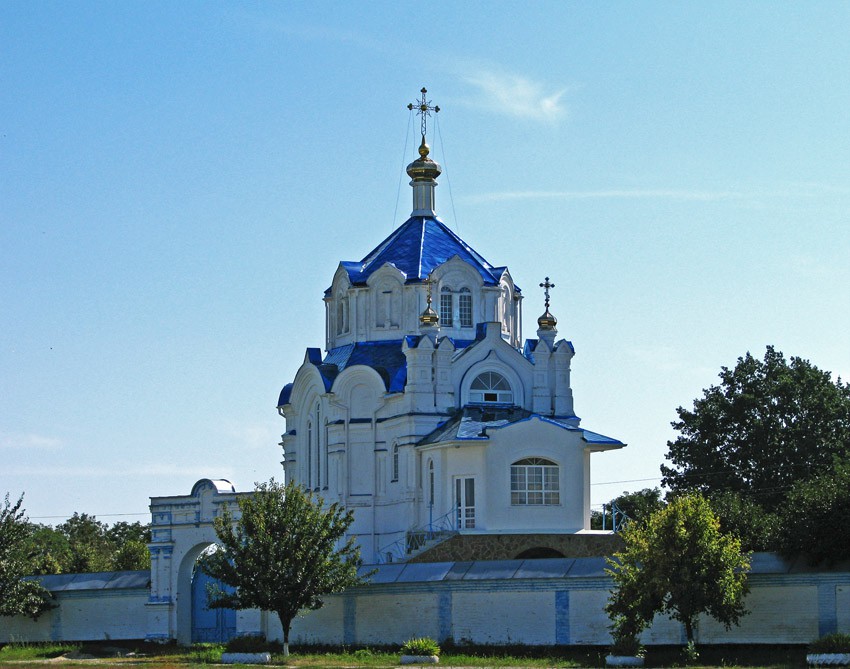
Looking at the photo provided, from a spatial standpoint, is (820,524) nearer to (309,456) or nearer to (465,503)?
(465,503)

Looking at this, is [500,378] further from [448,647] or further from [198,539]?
[448,647]

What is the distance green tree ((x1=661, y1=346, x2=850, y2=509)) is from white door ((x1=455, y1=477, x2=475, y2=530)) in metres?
15.3

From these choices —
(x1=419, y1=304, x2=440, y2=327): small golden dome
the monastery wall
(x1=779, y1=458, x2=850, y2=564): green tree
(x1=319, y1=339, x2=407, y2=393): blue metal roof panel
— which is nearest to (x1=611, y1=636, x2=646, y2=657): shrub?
the monastery wall

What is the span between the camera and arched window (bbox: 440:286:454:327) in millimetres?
48719

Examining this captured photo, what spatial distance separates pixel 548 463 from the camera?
44.9 metres

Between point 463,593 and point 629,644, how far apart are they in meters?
5.12

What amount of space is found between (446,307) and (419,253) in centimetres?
184

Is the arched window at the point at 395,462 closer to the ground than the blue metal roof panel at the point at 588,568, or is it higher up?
higher up

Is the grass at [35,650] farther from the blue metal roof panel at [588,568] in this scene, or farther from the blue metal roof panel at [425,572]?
the blue metal roof panel at [588,568]

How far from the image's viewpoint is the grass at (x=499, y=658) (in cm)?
3189

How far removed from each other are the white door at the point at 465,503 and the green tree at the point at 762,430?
15.3 metres

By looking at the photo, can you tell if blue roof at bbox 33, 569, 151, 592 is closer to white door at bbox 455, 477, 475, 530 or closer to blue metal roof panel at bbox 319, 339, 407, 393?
blue metal roof panel at bbox 319, 339, 407, 393

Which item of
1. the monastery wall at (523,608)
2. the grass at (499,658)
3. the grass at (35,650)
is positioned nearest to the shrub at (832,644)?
the grass at (499,658)

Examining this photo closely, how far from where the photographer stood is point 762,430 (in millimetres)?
57906
